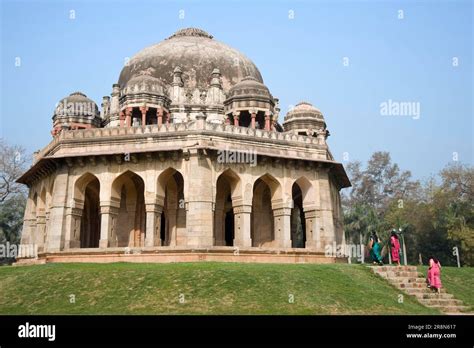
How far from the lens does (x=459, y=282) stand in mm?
16500

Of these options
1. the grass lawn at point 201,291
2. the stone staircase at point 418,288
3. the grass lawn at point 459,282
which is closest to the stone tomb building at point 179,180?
the grass lawn at point 201,291

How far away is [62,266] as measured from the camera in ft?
54.0

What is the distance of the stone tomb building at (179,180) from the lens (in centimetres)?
2023

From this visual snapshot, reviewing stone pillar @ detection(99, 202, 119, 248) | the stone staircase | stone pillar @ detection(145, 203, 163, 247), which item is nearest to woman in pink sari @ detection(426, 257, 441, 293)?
the stone staircase

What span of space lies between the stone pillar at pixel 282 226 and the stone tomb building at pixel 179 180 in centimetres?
4

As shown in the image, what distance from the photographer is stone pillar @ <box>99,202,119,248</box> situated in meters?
20.8

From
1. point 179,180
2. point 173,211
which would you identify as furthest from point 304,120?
point 173,211

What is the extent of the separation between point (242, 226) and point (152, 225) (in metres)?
3.59

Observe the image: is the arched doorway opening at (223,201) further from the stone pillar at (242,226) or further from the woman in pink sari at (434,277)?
the woman in pink sari at (434,277)

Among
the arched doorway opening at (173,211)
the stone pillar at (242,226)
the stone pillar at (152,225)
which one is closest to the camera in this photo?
the stone pillar at (152,225)

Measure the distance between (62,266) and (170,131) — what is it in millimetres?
7184

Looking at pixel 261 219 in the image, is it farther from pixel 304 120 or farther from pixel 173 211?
pixel 304 120

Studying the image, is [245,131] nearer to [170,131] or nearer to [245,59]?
[170,131]
